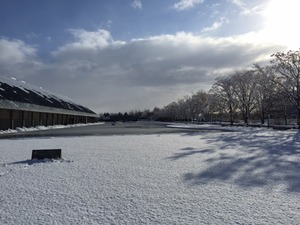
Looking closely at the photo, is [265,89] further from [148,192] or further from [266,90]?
[148,192]

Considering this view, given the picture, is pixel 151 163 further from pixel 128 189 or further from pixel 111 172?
pixel 128 189

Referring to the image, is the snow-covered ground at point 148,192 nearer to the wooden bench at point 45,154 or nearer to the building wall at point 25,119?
the wooden bench at point 45,154

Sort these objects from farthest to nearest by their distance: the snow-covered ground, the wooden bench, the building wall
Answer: the building wall < the wooden bench < the snow-covered ground


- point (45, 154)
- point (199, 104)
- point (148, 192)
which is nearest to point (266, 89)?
point (45, 154)

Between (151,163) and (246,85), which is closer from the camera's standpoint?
(151,163)

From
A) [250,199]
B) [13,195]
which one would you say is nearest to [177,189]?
[250,199]

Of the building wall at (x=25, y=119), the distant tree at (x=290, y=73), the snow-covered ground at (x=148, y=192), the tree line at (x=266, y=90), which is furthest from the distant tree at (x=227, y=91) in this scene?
the snow-covered ground at (x=148, y=192)

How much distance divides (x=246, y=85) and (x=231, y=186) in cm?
5361

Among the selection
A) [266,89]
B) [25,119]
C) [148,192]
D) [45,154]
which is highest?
[266,89]

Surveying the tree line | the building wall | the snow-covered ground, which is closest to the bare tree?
the tree line

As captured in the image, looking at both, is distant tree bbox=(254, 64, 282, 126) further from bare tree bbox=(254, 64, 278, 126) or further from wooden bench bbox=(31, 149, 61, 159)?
wooden bench bbox=(31, 149, 61, 159)

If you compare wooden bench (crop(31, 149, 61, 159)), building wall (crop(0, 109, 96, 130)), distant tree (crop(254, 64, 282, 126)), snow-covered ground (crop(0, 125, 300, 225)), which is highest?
distant tree (crop(254, 64, 282, 126))

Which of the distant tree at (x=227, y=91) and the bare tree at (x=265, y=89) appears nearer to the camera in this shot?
the bare tree at (x=265, y=89)

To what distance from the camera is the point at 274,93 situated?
47438mm
